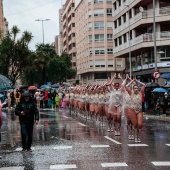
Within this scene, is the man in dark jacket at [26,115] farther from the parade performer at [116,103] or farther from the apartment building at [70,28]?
the apartment building at [70,28]

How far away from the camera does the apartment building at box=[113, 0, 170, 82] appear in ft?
156

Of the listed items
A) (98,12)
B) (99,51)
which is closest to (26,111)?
(99,51)

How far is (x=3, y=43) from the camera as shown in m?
54.2

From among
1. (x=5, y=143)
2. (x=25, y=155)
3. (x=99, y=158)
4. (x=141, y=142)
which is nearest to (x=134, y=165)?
(x=99, y=158)

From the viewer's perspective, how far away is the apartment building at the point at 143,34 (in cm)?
4741

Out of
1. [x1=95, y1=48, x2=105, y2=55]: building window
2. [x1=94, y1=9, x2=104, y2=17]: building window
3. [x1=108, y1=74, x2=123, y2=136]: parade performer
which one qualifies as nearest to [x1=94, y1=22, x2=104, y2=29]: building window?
[x1=94, y1=9, x2=104, y2=17]: building window

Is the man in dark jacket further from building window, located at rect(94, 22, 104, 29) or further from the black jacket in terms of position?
building window, located at rect(94, 22, 104, 29)

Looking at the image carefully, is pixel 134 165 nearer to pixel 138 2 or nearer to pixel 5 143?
pixel 5 143

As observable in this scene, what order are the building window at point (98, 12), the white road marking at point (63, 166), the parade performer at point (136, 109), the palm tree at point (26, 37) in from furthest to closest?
the building window at point (98, 12) → the palm tree at point (26, 37) → the parade performer at point (136, 109) → the white road marking at point (63, 166)

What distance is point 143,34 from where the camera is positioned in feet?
159

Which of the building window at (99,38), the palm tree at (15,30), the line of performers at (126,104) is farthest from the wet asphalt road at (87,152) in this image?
the building window at (99,38)

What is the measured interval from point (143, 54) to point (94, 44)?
36.0m

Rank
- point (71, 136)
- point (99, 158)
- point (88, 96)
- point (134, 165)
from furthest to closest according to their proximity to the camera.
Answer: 1. point (88, 96)
2. point (71, 136)
3. point (99, 158)
4. point (134, 165)

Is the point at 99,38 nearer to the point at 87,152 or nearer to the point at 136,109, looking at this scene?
the point at 136,109
